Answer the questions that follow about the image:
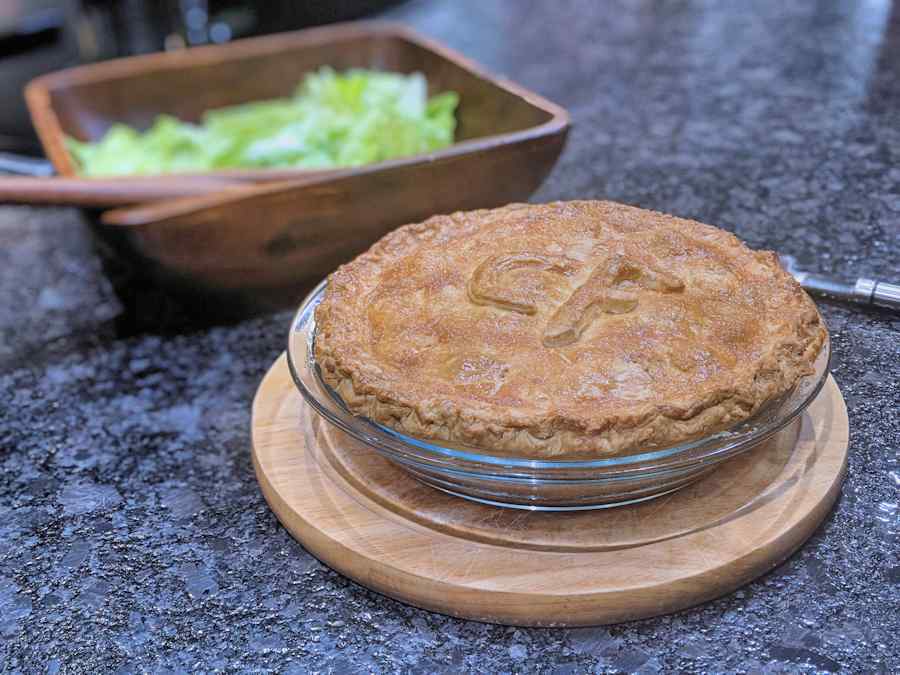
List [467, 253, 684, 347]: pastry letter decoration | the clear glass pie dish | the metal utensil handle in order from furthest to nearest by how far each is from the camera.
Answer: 1. the metal utensil handle
2. [467, 253, 684, 347]: pastry letter decoration
3. the clear glass pie dish

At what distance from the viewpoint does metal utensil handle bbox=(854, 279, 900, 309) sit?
137cm

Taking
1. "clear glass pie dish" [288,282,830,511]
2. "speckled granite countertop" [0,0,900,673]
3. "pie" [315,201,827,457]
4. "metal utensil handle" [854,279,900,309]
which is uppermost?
"pie" [315,201,827,457]

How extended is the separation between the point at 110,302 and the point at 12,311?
183 millimetres

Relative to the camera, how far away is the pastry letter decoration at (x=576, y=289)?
1.06 metres

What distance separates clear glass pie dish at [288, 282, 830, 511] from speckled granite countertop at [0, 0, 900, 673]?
0.46 feet

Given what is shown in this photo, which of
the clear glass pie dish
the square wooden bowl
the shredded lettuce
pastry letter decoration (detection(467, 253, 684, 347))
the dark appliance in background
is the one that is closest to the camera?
the clear glass pie dish

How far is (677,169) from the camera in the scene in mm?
1999

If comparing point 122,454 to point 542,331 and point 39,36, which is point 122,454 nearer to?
point 542,331

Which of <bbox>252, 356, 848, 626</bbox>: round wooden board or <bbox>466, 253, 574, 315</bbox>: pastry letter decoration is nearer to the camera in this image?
<bbox>252, 356, 848, 626</bbox>: round wooden board

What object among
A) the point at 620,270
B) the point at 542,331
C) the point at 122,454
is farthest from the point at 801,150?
the point at 122,454

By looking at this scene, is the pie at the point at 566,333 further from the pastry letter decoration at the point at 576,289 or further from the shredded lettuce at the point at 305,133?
the shredded lettuce at the point at 305,133

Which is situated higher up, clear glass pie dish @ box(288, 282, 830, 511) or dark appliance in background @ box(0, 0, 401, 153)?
clear glass pie dish @ box(288, 282, 830, 511)

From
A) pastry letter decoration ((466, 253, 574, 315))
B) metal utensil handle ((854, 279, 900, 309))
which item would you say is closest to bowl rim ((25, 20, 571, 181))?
pastry letter decoration ((466, 253, 574, 315))

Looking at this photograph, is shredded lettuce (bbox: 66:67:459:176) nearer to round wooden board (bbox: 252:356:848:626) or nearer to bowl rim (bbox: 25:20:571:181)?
bowl rim (bbox: 25:20:571:181)
